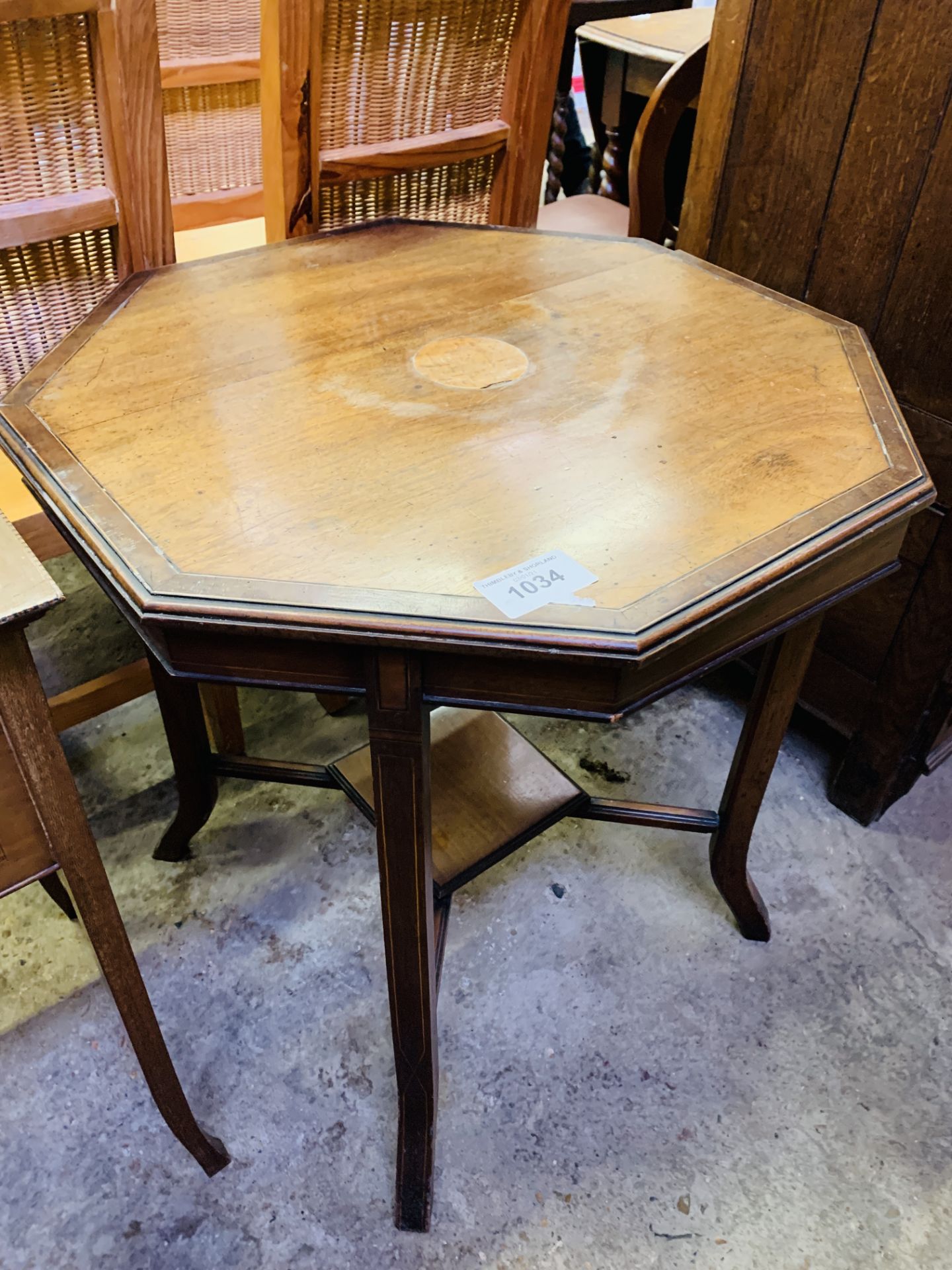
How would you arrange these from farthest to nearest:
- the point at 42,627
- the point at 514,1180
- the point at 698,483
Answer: the point at 42,627 → the point at 514,1180 → the point at 698,483

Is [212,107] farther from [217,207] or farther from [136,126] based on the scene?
[136,126]

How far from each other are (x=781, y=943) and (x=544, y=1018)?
42cm

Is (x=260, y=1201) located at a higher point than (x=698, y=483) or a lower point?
lower

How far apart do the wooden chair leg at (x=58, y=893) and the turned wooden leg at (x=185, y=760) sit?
0.18 metres

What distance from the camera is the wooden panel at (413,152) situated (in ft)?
5.09

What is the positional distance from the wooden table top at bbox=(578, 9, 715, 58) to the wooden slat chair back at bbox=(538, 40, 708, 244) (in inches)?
10.8

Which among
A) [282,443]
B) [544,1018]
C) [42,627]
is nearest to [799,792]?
[544,1018]

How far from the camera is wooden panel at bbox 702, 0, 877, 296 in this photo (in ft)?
4.52

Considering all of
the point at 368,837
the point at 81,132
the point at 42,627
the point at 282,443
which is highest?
the point at 81,132

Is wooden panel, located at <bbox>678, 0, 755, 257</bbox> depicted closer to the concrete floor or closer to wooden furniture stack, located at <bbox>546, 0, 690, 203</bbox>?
the concrete floor

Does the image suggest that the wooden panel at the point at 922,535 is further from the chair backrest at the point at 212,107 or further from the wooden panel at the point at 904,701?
the chair backrest at the point at 212,107

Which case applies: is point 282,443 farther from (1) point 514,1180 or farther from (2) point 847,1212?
(2) point 847,1212

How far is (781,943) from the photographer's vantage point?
1561mm

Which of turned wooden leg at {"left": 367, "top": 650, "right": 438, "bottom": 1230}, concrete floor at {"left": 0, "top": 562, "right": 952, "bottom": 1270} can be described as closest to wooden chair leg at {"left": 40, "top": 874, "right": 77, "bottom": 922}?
concrete floor at {"left": 0, "top": 562, "right": 952, "bottom": 1270}
